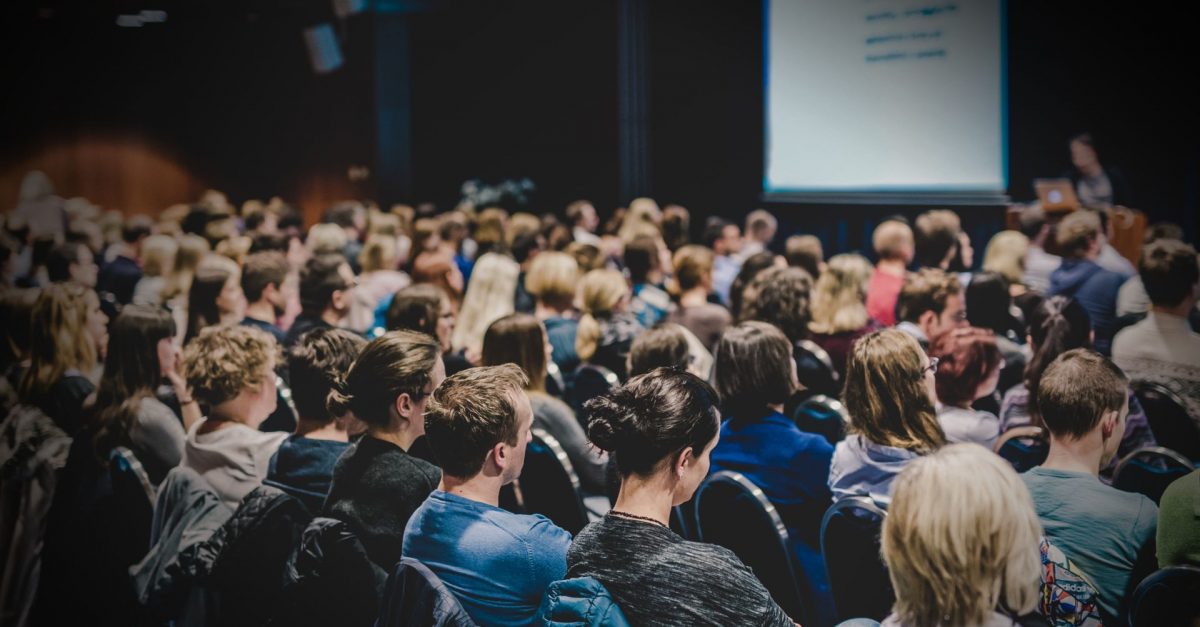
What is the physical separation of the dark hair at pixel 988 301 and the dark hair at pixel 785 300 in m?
0.77

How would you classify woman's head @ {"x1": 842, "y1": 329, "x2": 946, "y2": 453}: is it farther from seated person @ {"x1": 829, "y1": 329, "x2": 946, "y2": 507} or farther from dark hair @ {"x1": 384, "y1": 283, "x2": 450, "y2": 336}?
dark hair @ {"x1": 384, "y1": 283, "x2": 450, "y2": 336}

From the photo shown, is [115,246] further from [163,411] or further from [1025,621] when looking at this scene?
[1025,621]

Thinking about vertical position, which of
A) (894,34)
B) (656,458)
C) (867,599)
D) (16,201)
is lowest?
(867,599)

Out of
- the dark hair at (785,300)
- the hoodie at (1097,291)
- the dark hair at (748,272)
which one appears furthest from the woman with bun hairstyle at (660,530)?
the hoodie at (1097,291)

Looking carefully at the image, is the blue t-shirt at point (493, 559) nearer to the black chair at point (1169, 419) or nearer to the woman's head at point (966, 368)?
the woman's head at point (966, 368)

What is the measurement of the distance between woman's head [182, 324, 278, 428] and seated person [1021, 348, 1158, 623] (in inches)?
87.9

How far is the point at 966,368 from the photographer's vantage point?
3.38m

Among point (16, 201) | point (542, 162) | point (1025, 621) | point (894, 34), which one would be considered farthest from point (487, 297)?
point (16, 201)

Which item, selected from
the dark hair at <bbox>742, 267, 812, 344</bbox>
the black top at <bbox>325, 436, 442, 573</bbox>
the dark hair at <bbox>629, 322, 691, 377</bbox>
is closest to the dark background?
the dark hair at <bbox>742, 267, 812, 344</bbox>

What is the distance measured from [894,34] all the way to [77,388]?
804 cm

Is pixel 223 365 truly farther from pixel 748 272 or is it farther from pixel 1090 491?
pixel 748 272

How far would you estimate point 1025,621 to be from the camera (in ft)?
5.47

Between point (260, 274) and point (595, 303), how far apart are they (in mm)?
1583

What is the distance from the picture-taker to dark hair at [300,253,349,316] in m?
4.66
